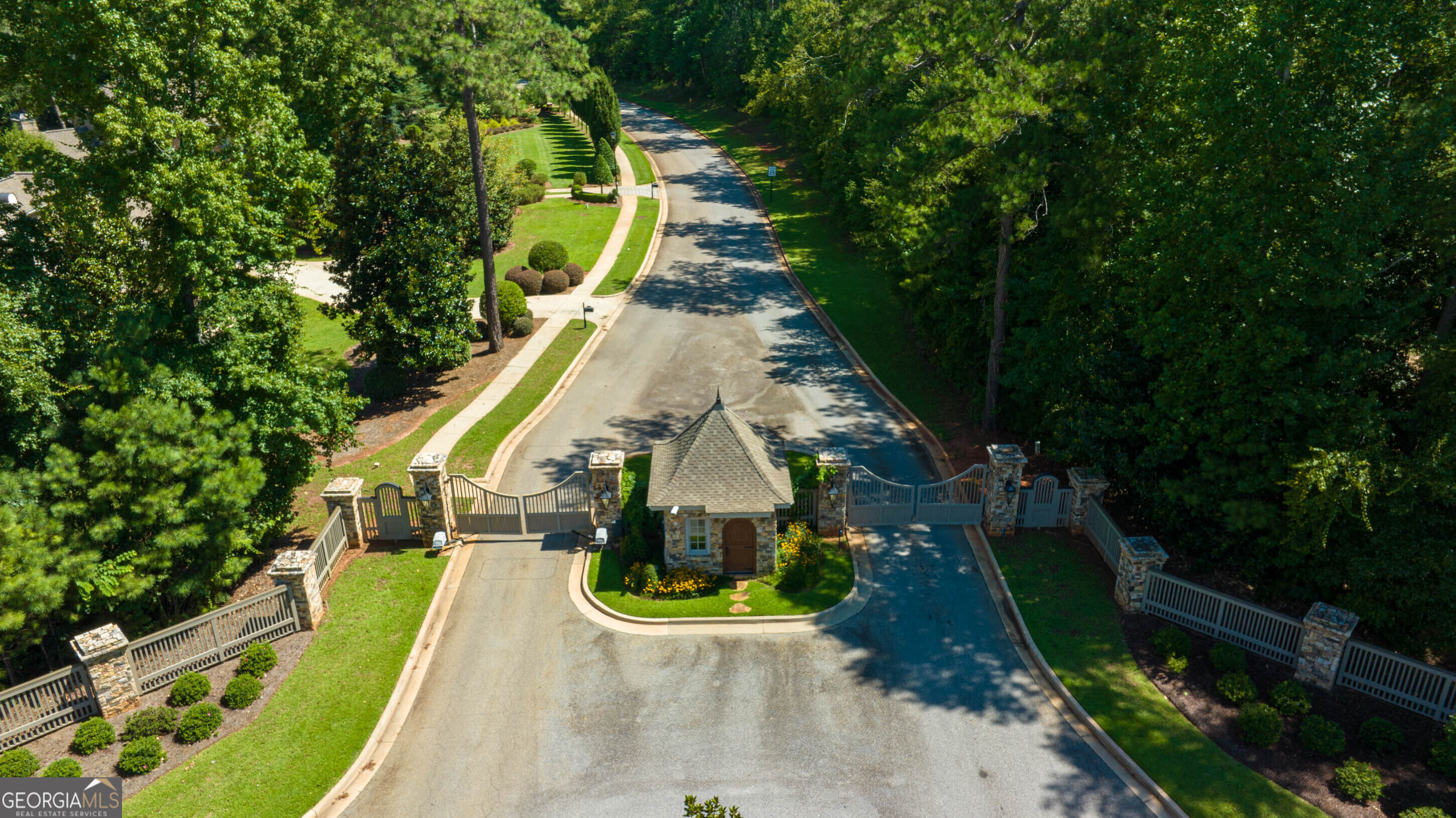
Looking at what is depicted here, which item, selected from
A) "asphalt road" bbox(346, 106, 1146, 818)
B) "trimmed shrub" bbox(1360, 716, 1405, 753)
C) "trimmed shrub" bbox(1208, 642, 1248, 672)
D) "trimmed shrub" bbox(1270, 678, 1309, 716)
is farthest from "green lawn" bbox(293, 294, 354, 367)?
"trimmed shrub" bbox(1360, 716, 1405, 753)

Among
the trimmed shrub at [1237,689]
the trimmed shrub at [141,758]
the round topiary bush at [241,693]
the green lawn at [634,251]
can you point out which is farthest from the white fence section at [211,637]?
the green lawn at [634,251]

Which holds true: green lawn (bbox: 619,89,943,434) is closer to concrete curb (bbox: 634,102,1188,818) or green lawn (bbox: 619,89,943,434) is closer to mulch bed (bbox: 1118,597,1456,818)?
concrete curb (bbox: 634,102,1188,818)

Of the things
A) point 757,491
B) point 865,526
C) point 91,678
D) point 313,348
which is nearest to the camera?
point 91,678

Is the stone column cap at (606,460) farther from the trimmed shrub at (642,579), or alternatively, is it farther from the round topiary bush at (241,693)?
the round topiary bush at (241,693)

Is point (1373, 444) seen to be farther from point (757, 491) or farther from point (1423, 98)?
point (757, 491)

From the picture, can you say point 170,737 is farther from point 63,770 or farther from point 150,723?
point 63,770

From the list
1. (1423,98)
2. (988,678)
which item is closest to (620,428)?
(988,678)
